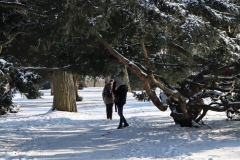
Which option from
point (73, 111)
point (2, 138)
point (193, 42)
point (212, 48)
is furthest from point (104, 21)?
point (73, 111)

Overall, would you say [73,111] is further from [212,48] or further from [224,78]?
[212,48]

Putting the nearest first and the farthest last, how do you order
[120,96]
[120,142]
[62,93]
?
[120,142], [120,96], [62,93]

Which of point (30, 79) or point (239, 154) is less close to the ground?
point (30, 79)

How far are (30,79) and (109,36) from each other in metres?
3.00

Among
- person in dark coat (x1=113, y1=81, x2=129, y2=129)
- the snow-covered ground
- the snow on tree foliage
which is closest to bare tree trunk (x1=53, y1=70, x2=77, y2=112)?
the snow-covered ground

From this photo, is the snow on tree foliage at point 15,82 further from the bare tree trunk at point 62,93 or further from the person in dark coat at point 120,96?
the bare tree trunk at point 62,93

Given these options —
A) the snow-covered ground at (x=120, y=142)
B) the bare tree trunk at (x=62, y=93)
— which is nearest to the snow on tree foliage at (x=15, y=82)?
the snow-covered ground at (x=120, y=142)

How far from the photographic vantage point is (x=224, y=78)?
10.3 meters

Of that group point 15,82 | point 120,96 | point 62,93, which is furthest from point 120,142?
point 62,93

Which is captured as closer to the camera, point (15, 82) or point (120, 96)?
point (15, 82)

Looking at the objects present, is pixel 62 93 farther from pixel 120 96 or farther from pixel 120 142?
pixel 120 142

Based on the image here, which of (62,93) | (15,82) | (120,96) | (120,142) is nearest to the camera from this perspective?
(120,142)

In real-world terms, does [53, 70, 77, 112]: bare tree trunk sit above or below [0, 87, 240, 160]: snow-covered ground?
above

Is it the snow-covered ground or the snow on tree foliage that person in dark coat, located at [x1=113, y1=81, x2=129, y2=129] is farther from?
the snow on tree foliage
